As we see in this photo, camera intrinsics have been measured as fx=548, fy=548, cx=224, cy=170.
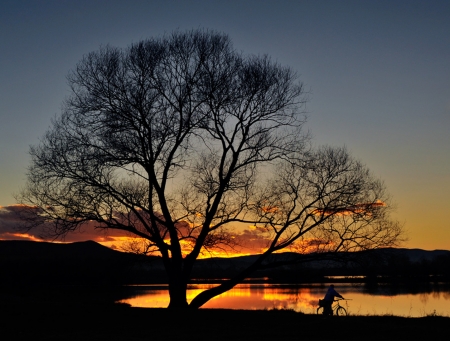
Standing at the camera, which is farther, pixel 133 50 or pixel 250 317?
pixel 133 50

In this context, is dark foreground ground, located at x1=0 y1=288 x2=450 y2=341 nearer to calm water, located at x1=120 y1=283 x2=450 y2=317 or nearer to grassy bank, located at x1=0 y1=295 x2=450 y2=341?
grassy bank, located at x1=0 y1=295 x2=450 y2=341

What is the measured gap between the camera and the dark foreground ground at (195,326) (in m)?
16.6

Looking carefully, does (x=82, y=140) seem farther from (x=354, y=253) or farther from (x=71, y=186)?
(x=354, y=253)

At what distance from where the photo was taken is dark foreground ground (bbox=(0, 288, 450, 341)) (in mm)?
16609

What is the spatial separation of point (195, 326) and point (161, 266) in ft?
321

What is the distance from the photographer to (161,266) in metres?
115

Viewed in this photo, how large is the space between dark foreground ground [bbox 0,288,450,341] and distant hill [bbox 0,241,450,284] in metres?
3.27

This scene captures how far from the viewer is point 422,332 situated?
55.9 ft

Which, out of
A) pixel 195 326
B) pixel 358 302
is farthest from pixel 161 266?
pixel 195 326

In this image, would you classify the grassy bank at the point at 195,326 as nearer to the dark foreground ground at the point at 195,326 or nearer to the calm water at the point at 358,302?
the dark foreground ground at the point at 195,326

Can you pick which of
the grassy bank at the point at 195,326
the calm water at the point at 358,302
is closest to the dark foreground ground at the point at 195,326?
the grassy bank at the point at 195,326

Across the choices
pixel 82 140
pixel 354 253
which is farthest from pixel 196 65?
pixel 354 253

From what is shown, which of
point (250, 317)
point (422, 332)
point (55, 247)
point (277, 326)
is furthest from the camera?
point (55, 247)

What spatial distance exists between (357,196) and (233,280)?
23.4ft
